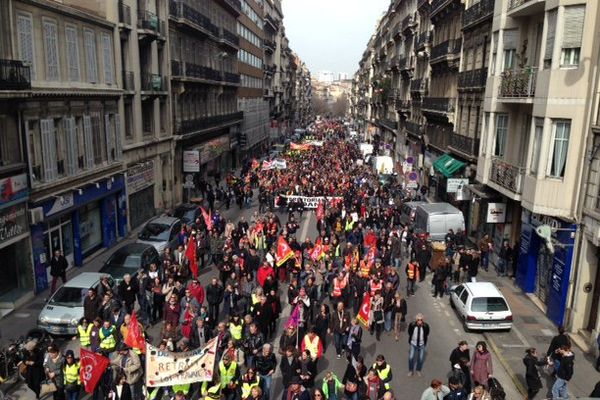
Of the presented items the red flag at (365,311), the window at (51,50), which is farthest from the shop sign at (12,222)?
the red flag at (365,311)

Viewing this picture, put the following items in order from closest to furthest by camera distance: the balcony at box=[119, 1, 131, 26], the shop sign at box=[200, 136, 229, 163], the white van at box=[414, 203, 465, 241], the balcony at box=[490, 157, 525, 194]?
the balcony at box=[490, 157, 525, 194] < the white van at box=[414, 203, 465, 241] < the balcony at box=[119, 1, 131, 26] < the shop sign at box=[200, 136, 229, 163]

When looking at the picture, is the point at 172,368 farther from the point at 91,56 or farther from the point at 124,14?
the point at 124,14

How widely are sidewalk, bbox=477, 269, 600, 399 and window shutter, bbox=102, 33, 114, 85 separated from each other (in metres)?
20.6

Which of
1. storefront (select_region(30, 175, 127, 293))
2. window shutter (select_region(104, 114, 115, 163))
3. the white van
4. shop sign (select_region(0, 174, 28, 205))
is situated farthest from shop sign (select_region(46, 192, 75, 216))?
the white van

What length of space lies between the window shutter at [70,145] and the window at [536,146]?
59.5 ft

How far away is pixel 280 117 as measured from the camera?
107375mm

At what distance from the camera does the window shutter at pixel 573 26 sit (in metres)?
17.0

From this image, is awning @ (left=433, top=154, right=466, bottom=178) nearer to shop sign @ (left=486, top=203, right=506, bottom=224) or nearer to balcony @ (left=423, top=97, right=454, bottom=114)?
balcony @ (left=423, top=97, right=454, bottom=114)

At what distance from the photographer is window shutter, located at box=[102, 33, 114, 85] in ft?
85.9

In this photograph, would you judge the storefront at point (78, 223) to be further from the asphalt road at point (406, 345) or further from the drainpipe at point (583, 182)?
the drainpipe at point (583, 182)

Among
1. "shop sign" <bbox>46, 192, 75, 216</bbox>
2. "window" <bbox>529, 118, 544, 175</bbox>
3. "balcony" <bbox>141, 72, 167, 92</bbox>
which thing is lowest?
"shop sign" <bbox>46, 192, 75, 216</bbox>

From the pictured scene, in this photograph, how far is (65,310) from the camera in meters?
15.9

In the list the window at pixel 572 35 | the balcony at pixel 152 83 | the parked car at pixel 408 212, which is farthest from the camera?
the balcony at pixel 152 83

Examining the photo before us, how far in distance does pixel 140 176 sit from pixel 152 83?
19.1ft
